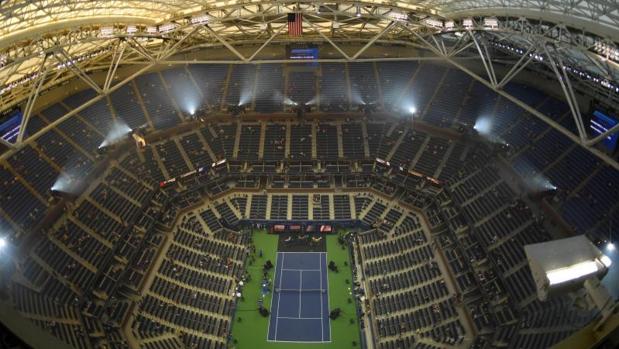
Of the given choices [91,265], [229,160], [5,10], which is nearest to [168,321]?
[91,265]

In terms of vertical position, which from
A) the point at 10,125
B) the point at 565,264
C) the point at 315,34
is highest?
the point at 315,34

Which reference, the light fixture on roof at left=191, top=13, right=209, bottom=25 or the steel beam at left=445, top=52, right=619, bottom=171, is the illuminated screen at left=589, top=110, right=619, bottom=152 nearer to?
the steel beam at left=445, top=52, right=619, bottom=171

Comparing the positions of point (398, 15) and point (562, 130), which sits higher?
point (398, 15)

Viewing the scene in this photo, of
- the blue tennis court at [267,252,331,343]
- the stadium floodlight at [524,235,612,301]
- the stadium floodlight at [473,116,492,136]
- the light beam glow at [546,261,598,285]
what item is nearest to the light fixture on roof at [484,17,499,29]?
the stadium floodlight at [473,116,492,136]

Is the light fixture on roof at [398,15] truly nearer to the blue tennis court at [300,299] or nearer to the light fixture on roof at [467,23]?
the light fixture on roof at [467,23]

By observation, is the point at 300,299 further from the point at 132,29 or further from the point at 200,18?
the point at 132,29

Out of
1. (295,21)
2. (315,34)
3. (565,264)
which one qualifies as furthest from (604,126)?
(315,34)
